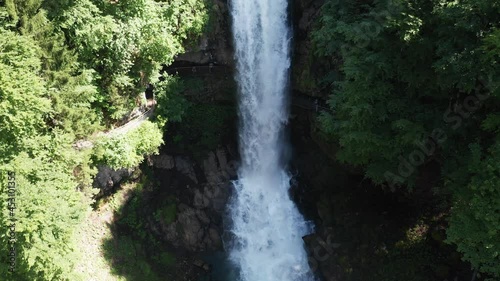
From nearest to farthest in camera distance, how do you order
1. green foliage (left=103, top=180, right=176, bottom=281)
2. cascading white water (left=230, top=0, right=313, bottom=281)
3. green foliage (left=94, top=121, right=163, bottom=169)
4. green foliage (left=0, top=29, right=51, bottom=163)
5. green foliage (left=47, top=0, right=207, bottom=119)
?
green foliage (left=0, top=29, right=51, bottom=163)
green foliage (left=47, top=0, right=207, bottom=119)
green foliage (left=94, top=121, right=163, bottom=169)
green foliage (left=103, top=180, right=176, bottom=281)
cascading white water (left=230, top=0, right=313, bottom=281)

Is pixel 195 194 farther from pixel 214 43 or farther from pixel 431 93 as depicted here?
pixel 431 93

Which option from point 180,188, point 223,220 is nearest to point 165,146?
point 180,188

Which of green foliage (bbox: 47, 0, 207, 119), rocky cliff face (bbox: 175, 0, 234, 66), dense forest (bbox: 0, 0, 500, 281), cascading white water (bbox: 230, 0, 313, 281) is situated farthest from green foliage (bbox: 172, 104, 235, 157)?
dense forest (bbox: 0, 0, 500, 281)

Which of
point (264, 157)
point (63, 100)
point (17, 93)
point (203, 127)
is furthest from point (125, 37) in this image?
point (264, 157)

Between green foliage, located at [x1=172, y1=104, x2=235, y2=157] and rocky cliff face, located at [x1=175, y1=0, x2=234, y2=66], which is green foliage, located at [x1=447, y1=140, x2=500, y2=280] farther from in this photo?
rocky cliff face, located at [x1=175, y1=0, x2=234, y2=66]

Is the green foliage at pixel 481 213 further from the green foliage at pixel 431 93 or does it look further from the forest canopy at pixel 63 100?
the forest canopy at pixel 63 100
